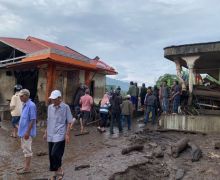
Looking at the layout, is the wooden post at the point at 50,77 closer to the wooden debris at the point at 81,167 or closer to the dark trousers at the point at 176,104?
the dark trousers at the point at 176,104

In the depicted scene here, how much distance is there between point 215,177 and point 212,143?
345cm

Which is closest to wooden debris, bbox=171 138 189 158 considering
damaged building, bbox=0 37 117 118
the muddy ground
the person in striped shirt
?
the muddy ground

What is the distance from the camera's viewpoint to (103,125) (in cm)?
1567

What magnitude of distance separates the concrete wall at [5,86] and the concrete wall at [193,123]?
10460 millimetres

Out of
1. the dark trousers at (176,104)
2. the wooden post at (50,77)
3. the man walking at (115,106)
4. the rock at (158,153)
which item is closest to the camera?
the rock at (158,153)

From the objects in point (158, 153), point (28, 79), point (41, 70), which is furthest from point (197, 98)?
point (28, 79)

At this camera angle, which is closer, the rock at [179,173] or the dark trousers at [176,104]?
the rock at [179,173]

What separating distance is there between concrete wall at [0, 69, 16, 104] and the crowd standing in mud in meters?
6.83

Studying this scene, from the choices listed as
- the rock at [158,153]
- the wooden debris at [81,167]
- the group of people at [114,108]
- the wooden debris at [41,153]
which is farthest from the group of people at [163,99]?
the wooden debris at [81,167]

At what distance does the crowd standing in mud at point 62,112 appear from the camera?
725 centimetres

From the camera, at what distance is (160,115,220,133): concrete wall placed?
13.9 metres

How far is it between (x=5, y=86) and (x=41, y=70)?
119 inches

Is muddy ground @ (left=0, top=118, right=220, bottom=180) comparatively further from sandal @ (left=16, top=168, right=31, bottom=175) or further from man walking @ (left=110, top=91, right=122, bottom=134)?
man walking @ (left=110, top=91, right=122, bottom=134)

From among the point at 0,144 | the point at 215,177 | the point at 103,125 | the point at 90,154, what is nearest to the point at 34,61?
the point at 103,125
